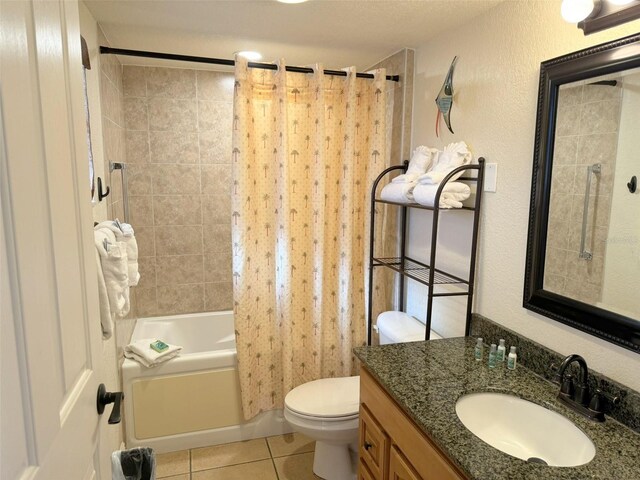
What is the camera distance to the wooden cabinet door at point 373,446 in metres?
1.57

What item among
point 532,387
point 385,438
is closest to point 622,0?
point 532,387

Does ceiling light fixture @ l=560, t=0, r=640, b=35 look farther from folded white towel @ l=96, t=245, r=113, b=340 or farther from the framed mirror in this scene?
folded white towel @ l=96, t=245, r=113, b=340

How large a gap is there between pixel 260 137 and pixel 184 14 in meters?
0.67

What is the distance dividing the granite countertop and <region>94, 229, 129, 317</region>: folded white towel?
954 mm

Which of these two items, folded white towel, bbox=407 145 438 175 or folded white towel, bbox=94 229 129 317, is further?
folded white towel, bbox=407 145 438 175

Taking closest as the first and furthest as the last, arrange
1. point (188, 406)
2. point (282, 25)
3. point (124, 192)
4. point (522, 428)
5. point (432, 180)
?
1. point (522, 428)
2. point (432, 180)
3. point (282, 25)
4. point (188, 406)
5. point (124, 192)

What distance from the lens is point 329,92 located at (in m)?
2.39

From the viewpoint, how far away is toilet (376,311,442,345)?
7.18 ft

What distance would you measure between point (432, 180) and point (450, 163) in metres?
0.14

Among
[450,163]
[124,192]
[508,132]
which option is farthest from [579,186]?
[124,192]

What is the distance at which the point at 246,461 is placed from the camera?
2422mm

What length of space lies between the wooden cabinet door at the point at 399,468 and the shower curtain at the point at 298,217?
110cm

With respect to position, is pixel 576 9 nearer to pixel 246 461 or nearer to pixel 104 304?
pixel 104 304

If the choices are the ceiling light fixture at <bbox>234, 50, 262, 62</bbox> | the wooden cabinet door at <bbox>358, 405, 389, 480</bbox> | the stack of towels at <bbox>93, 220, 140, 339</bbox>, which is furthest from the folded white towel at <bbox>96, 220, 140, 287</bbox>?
the ceiling light fixture at <bbox>234, 50, 262, 62</bbox>
